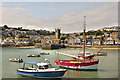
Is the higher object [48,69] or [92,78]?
[48,69]

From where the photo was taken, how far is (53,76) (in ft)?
63.2

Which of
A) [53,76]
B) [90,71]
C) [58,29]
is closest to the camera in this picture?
[53,76]

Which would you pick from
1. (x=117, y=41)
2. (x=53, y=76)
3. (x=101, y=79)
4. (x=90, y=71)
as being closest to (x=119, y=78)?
(x=101, y=79)

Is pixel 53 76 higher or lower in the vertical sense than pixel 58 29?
lower

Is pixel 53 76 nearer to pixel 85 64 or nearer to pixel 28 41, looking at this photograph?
pixel 85 64

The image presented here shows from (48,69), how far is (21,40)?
14768cm

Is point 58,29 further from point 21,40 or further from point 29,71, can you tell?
point 29,71

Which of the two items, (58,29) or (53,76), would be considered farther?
(58,29)

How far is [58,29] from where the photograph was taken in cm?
15200

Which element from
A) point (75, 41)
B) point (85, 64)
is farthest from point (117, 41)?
point (85, 64)

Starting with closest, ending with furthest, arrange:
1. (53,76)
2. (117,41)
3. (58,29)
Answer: (53,76)
(117,41)
(58,29)

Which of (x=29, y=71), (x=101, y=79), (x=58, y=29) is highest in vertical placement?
(x=58, y=29)

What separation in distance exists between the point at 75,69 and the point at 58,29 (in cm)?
12732

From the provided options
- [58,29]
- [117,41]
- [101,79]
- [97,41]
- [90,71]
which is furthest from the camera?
[58,29]
